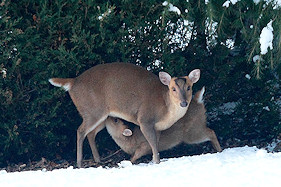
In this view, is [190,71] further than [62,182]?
Yes

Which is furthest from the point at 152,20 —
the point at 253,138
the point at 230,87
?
the point at 253,138

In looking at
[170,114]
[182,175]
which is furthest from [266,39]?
[182,175]

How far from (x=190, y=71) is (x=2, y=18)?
2828 mm

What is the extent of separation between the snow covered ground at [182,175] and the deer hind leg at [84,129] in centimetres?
126

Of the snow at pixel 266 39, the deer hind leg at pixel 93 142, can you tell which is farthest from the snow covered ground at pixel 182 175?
the deer hind leg at pixel 93 142

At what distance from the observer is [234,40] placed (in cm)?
916

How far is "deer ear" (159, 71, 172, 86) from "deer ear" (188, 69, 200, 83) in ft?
0.94

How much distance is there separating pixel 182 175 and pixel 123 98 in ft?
7.32

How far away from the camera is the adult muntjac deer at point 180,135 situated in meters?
9.02

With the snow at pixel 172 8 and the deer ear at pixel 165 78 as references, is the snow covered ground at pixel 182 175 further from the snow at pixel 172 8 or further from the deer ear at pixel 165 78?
the snow at pixel 172 8

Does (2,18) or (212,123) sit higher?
(2,18)

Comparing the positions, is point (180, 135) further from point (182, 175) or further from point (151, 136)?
point (182, 175)

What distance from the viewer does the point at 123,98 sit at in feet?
28.5

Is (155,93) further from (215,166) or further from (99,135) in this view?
(215,166)
